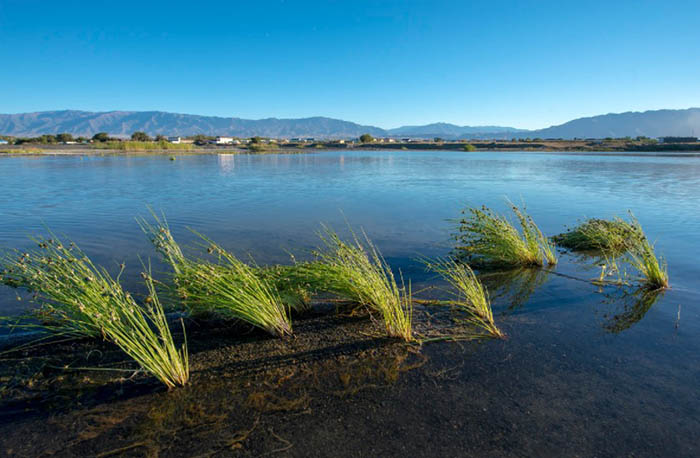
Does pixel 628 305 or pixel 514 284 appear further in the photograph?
pixel 514 284

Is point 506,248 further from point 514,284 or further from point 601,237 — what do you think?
point 601,237

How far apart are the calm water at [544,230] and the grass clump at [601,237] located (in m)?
1.02

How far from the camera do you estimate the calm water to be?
3.55 metres

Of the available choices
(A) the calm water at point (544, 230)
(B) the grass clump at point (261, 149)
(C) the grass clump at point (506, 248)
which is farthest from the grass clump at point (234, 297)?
(B) the grass clump at point (261, 149)

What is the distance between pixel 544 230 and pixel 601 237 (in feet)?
9.43

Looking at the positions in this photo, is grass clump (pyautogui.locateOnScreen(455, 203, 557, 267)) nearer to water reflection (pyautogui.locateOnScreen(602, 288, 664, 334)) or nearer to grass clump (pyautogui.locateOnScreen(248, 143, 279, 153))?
water reflection (pyautogui.locateOnScreen(602, 288, 664, 334))

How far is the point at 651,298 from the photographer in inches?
237

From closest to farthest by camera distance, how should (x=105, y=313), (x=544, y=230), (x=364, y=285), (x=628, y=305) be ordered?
(x=105, y=313) < (x=364, y=285) < (x=628, y=305) < (x=544, y=230)

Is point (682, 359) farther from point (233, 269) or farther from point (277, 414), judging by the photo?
point (233, 269)

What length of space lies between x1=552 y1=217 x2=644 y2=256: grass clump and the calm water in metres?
1.02

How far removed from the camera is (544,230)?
11.9 meters

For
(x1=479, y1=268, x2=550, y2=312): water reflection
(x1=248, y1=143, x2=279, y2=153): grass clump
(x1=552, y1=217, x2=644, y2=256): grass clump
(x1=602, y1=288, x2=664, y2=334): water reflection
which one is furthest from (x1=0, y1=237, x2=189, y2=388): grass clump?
(x1=248, y1=143, x2=279, y2=153): grass clump

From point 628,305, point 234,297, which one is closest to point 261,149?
point 234,297

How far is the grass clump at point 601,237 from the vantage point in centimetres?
871
